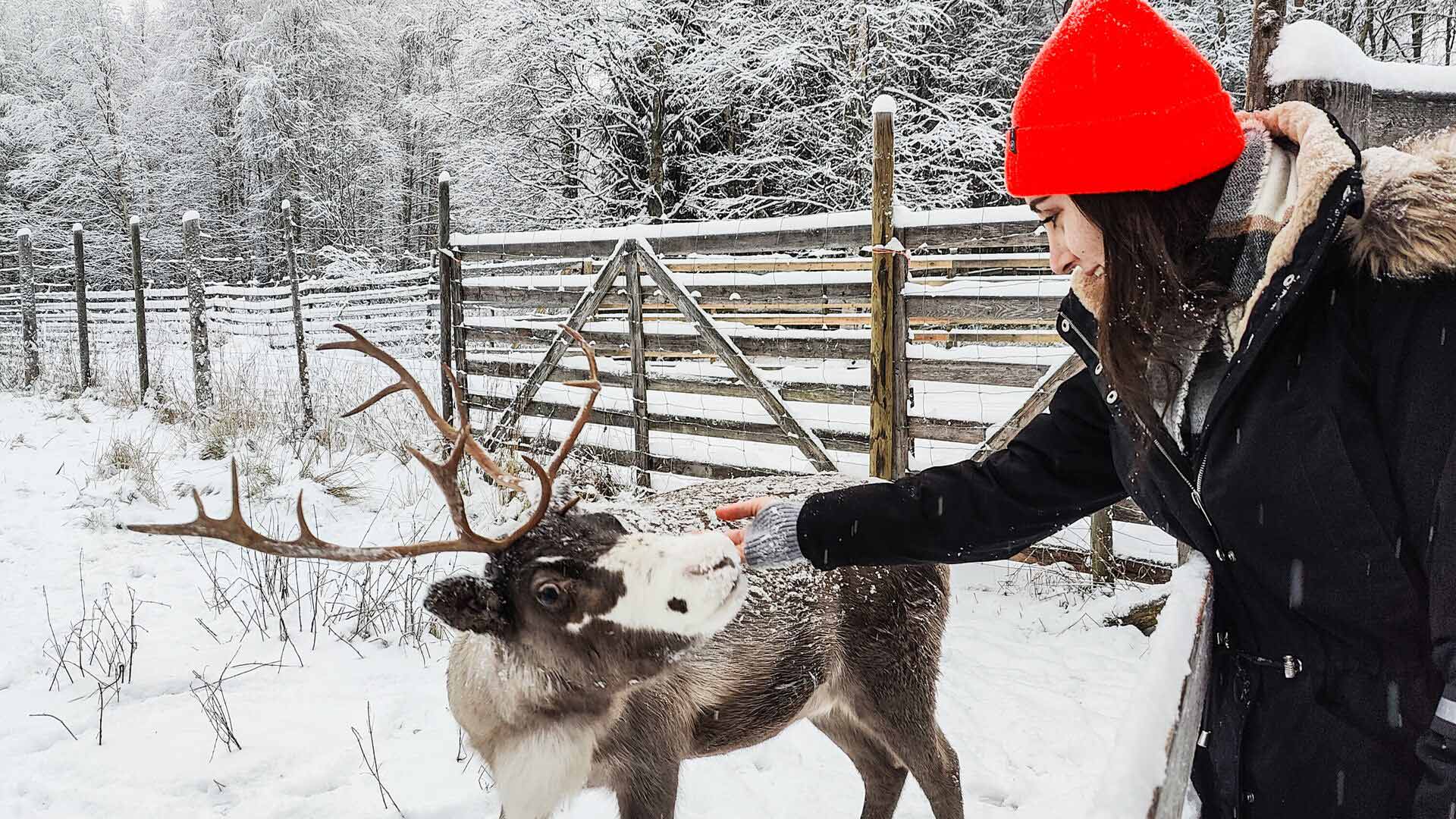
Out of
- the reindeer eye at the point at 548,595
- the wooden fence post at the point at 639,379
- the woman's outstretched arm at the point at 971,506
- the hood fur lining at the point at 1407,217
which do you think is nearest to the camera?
the hood fur lining at the point at 1407,217

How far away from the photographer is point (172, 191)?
25.7m

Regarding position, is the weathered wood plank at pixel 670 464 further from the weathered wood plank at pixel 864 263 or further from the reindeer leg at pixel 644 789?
the reindeer leg at pixel 644 789

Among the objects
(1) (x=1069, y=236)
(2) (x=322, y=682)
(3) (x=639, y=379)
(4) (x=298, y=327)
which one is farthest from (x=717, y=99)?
(1) (x=1069, y=236)

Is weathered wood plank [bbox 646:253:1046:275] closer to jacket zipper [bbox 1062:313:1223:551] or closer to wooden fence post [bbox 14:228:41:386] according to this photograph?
jacket zipper [bbox 1062:313:1223:551]

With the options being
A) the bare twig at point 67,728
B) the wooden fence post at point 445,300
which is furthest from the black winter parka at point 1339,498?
the wooden fence post at point 445,300

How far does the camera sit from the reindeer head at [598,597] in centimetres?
202

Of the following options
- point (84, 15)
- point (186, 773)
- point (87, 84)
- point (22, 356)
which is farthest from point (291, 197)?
point (186, 773)

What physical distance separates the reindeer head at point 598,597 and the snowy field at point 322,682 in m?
0.43

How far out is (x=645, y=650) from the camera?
214cm

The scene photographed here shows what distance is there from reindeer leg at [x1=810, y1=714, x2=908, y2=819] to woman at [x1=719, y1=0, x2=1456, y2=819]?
1.54m

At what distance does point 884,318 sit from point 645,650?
9.48ft

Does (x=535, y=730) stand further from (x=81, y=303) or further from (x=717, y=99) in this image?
(x=717, y=99)

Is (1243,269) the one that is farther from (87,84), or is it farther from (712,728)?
(87,84)

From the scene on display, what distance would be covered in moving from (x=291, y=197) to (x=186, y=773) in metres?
26.3
